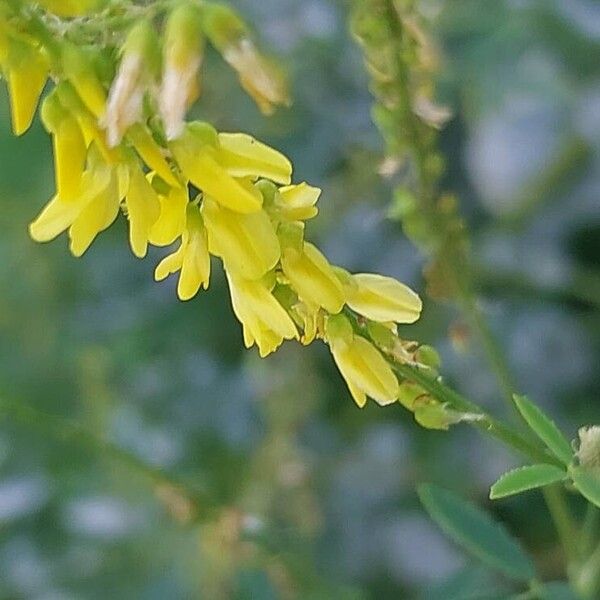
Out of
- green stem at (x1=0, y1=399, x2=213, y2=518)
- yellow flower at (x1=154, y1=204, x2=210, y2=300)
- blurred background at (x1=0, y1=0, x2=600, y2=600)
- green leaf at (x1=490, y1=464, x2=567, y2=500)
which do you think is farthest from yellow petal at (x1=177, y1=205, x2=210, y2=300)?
blurred background at (x1=0, y1=0, x2=600, y2=600)

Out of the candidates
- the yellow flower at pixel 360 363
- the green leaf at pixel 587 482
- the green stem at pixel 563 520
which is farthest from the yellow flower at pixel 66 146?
the green stem at pixel 563 520

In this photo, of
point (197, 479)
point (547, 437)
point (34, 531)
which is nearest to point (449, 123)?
point (197, 479)

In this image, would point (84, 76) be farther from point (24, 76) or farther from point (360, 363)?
point (360, 363)

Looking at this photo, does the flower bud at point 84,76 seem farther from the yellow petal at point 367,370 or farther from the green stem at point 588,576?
the green stem at point 588,576

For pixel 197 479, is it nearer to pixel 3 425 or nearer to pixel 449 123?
pixel 3 425

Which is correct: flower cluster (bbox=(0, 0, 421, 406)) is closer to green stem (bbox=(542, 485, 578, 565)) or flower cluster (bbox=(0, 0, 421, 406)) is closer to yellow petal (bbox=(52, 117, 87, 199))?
yellow petal (bbox=(52, 117, 87, 199))

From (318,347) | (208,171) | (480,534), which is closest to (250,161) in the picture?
(208,171)

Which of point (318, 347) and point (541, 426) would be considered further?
point (318, 347)
